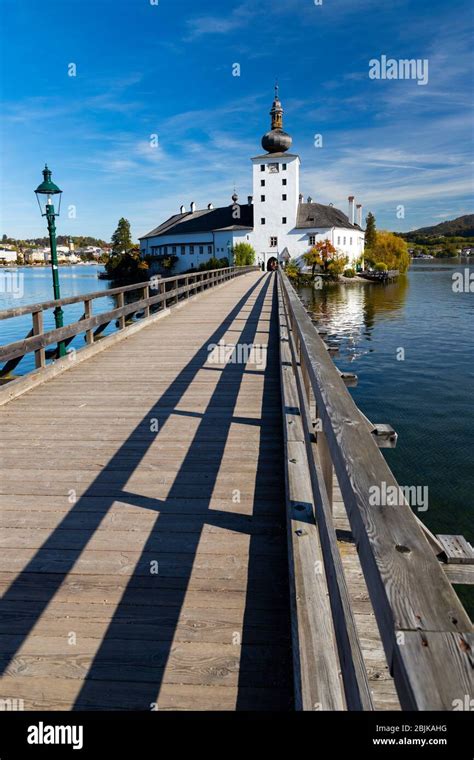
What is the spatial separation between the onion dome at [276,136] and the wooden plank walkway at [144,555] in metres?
73.4

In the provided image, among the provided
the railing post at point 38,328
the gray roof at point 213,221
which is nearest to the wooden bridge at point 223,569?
the railing post at point 38,328

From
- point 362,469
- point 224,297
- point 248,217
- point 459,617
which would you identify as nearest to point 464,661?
point 459,617

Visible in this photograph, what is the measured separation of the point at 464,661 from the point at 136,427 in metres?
4.70

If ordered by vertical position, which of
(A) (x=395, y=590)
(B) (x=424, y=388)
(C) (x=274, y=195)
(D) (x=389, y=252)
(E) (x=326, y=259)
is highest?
(C) (x=274, y=195)

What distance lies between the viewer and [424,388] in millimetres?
17172

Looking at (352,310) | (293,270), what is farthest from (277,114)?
(352,310)

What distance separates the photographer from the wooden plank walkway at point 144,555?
2270 millimetres

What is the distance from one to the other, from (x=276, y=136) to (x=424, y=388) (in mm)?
64487

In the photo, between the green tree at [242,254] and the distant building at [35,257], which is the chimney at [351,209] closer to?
the green tree at [242,254]

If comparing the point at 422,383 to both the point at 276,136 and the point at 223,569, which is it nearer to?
the point at 223,569

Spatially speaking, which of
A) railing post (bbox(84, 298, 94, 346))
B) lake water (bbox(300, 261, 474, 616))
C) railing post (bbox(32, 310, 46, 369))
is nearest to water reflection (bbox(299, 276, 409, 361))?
lake water (bbox(300, 261, 474, 616))

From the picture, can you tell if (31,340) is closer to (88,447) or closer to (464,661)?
(88,447)
